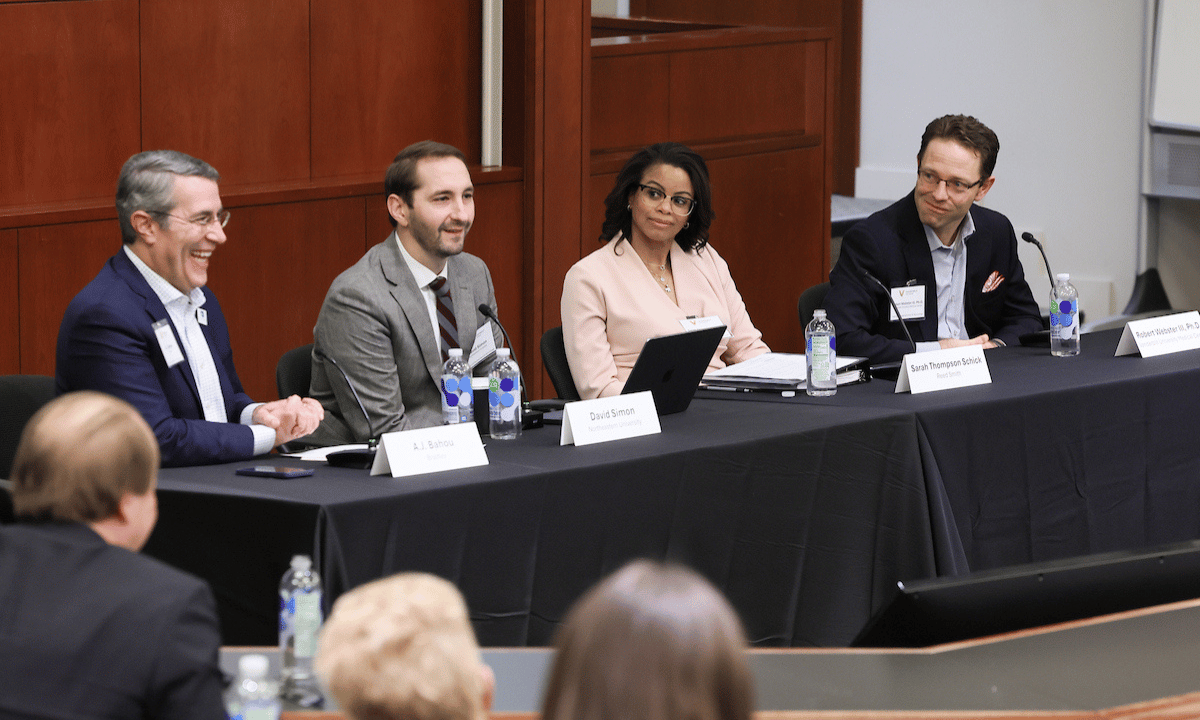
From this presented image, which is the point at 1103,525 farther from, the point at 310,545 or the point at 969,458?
the point at 310,545

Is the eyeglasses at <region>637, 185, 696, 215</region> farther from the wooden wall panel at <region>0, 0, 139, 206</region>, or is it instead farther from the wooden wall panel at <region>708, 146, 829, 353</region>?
the wooden wall panel at <region>708, 146, 829, 353</region>

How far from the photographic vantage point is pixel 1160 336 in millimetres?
3639

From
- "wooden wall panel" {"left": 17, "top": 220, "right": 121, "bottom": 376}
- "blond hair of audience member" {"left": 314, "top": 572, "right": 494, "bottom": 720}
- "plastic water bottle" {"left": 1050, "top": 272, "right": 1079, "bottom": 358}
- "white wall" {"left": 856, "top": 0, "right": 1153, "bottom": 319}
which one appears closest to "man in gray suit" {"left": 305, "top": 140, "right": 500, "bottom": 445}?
"wooden wall panel" {"left": 17, "top": 220, "right": 121, "bottom": 376}

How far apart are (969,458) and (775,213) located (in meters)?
2.78

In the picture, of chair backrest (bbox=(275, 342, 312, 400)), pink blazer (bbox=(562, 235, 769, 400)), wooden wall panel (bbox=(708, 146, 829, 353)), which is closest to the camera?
chair backrest (bbox=(275, 342, 312, 400))

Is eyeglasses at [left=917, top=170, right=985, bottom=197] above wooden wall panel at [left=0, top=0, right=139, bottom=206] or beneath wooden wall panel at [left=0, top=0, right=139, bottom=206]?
beneath

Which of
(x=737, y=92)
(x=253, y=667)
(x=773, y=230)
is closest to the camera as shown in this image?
(x=253, y=667)

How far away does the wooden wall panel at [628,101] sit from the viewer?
5195mm

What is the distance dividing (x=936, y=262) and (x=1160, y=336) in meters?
0.60

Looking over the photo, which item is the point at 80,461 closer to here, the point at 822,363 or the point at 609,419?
the point at 609,419

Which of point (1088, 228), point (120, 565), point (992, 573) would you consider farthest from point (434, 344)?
point (1088, 228)

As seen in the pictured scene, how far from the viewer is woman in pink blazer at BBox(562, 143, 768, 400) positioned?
3506 millimetres

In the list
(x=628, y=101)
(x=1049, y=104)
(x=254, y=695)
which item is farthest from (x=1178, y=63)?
(x=254, y=695)

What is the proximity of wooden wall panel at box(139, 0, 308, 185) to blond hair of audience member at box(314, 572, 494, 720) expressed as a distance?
118 inches
